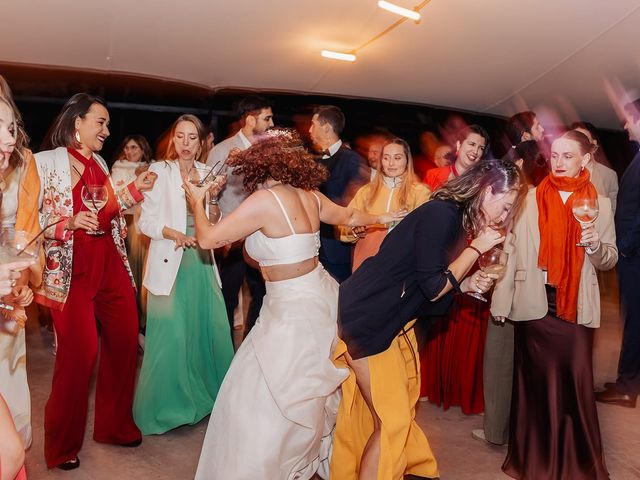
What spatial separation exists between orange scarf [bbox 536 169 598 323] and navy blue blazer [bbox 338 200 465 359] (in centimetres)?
68

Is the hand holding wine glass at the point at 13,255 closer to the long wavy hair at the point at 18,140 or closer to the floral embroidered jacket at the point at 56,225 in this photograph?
the long wavy hair at the point at 18,140

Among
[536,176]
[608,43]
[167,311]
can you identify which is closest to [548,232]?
[536,176]

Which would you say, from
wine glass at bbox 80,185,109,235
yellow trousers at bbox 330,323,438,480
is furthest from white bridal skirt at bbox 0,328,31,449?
yellow trousers at bbox 330,323,438,480

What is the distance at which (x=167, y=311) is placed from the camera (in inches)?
146

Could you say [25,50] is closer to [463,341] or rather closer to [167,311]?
[167,311]

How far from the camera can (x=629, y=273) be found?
450cm

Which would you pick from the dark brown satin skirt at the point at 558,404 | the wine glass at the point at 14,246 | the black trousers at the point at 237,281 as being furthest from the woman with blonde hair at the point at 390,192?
the wine glass at the point at 14,246

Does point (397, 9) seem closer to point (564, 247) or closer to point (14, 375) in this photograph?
point (564, 247)

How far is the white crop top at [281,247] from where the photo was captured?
2.63 meters

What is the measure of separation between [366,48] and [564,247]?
430 centimetres

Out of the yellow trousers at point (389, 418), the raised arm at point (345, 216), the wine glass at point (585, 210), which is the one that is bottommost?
the yellow trousers at point (389, 418)

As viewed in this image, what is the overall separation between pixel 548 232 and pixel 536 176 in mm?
739

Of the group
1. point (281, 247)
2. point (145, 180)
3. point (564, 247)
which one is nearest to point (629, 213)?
point (564, 247)

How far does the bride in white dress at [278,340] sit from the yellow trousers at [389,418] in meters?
0.13
